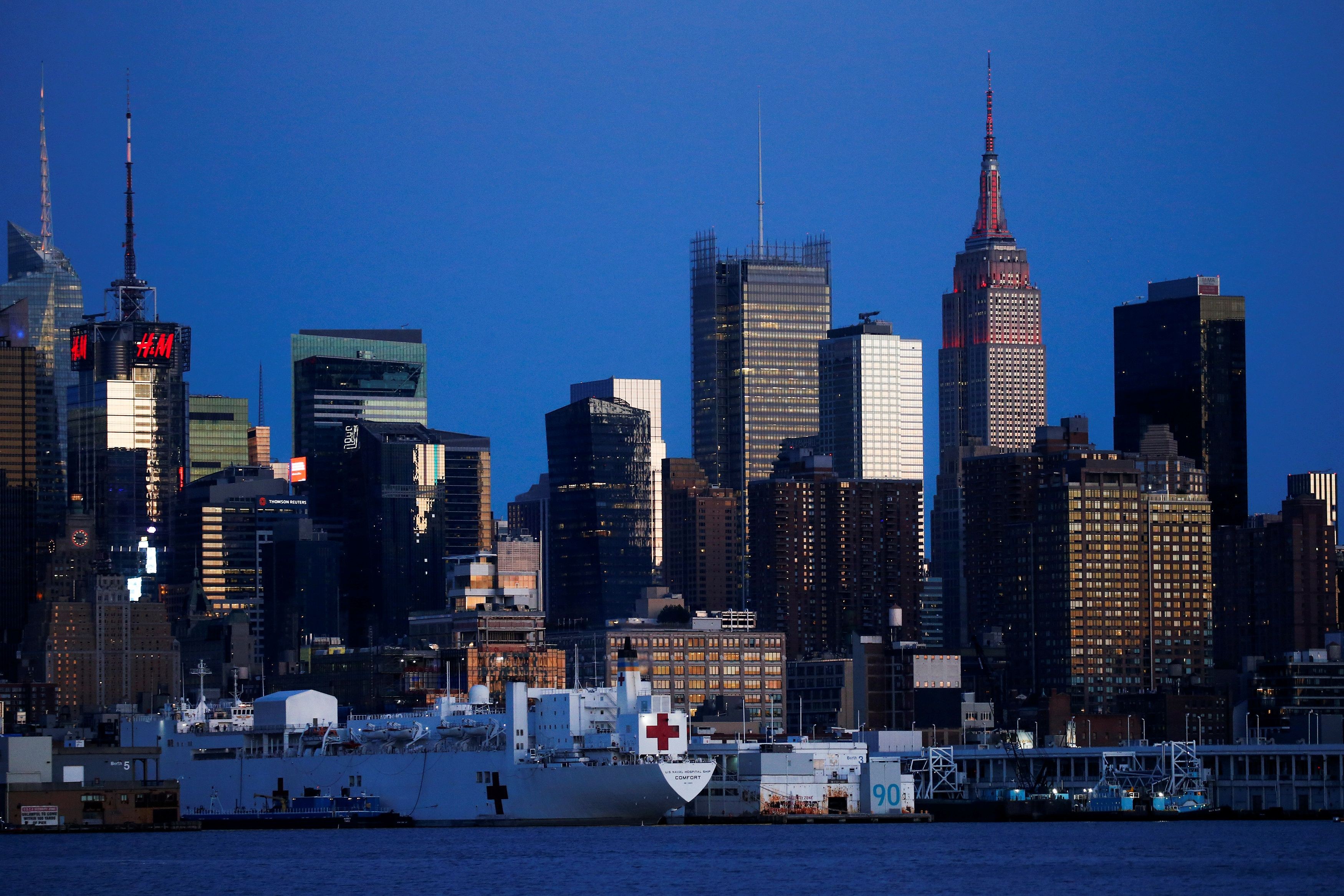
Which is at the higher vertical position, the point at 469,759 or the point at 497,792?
the point at 469,759

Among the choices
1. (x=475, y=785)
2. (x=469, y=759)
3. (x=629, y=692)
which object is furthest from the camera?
(x=629, y=692)

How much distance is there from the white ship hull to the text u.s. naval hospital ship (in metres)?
0.08

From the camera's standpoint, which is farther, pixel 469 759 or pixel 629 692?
pixel 629 692

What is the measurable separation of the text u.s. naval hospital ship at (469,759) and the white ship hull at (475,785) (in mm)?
76

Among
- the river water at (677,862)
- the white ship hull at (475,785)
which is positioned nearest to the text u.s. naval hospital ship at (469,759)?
the white ship hull at (475,785)

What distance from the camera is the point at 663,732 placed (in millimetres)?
165500

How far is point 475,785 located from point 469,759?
1816 mm

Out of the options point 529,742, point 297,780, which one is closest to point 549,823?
point 529,742

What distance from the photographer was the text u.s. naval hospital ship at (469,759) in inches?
6501

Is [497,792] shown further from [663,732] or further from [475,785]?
[663,732]

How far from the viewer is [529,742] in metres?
168

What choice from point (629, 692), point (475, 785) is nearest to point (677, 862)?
point (629, 692)

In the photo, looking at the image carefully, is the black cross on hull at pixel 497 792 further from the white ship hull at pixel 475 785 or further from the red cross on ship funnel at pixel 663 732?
the red cross on ship funnel at pixel 663 732

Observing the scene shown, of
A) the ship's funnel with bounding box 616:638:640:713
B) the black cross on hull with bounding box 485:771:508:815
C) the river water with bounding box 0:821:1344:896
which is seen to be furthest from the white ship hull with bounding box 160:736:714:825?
the ship's funnel with bounding box 616:638:640:713
